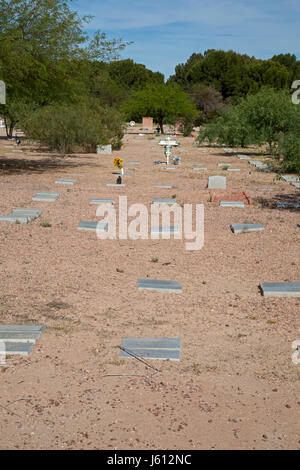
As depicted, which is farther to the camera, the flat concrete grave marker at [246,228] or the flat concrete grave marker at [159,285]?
the flat concrete grave marker at [246,228]

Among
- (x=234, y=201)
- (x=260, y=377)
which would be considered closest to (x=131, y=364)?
(x=260, y=377)

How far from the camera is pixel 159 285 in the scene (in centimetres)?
556

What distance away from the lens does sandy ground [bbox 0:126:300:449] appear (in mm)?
3055

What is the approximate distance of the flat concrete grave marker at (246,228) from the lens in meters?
7.92

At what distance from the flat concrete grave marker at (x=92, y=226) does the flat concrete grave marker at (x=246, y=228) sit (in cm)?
191

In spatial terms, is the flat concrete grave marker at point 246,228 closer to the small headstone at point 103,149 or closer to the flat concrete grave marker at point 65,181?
the flat concrete grave marker at point 65,181

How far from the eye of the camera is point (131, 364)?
12.6 ft

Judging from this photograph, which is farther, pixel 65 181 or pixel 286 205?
pixel 65 181

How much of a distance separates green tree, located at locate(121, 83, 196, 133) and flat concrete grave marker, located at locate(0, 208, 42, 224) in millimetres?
31395

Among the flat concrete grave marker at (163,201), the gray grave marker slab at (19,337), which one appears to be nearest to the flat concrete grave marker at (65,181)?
the flat concrete grave marker at (163,201)

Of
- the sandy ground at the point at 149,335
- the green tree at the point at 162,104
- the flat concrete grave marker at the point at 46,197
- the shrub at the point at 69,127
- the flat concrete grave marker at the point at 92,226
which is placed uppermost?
the green tree at the point at 162,104

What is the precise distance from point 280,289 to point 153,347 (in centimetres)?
182

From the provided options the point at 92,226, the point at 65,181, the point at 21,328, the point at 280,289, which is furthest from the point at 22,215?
the point at 280,289

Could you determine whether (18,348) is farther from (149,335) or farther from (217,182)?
(217,182)
